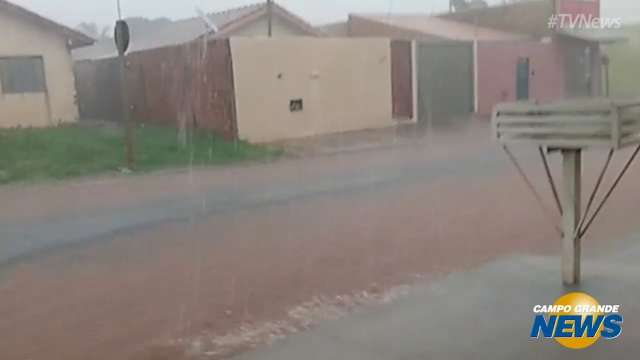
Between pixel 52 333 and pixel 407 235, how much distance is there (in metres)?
3.86

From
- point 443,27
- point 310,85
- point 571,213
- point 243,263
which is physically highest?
point 443,27

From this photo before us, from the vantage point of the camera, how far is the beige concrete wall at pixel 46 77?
20000mm

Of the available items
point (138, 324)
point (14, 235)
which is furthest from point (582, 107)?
point (14, 235)

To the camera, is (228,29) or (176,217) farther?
(228,29)

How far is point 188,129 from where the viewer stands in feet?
63.0

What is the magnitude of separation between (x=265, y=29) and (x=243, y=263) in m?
21.0

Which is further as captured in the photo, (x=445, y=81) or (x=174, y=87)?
(x=445, y=81)

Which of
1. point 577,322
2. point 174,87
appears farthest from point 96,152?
point 577,322

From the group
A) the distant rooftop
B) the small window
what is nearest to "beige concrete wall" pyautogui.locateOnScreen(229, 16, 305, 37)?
the distant rooftop

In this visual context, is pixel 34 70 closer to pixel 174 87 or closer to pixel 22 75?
pixel 22 75

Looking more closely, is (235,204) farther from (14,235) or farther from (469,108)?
(469,108)

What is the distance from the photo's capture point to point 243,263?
6594mm

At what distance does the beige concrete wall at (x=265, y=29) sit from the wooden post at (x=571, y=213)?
71.9 feet

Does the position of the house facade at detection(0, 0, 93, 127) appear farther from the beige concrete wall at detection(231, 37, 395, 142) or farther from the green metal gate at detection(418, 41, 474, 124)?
the green metal gate at detection(418, 41, 474, 124)
